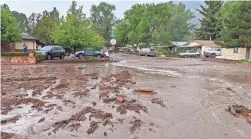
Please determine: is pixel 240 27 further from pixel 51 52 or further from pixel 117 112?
pixel 117 112

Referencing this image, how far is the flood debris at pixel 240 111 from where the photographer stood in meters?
8.76

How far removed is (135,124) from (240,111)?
3.69 metres

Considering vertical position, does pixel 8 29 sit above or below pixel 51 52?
above

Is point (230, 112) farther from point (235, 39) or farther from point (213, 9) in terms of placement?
point (213, 9)

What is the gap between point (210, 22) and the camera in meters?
66.3

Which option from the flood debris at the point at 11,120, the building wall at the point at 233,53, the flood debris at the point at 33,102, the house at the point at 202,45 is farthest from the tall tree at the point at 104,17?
the flood debris at the point at 11,120

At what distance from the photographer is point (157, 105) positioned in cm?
977

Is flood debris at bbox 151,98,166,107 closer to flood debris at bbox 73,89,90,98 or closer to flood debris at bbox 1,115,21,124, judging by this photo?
flood debris at bbox 73,89,90,98

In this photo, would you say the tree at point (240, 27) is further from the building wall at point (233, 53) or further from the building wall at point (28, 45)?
the building wall at point (28, 45)

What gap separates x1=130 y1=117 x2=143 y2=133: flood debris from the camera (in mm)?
7117

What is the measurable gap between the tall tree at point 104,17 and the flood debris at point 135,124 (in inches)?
3381

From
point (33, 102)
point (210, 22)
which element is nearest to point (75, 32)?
point (33, 102)

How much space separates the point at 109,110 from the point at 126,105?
808 millimetres

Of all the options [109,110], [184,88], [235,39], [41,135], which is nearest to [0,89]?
[109,110]
